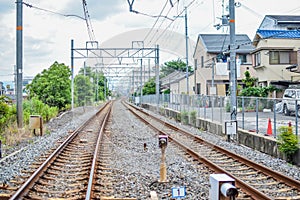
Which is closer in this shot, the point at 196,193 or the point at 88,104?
the point at 196,193

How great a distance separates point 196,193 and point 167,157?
3631 mm

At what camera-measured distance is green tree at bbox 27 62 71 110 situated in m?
29.7

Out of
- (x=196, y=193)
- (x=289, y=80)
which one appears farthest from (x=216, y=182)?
(x=289, y=80)

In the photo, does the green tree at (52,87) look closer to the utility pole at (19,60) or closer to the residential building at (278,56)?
the utility pole at (19,60)

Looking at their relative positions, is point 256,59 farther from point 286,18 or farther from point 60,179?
point 60,179

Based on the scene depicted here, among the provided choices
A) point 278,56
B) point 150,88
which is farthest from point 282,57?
point 150,88

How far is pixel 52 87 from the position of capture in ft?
98.3

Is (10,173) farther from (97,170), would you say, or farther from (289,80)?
(289,80)

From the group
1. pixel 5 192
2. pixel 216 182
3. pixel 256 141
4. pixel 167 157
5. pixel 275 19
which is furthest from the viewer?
pixel 275 19

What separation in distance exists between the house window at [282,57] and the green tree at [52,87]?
16789mm

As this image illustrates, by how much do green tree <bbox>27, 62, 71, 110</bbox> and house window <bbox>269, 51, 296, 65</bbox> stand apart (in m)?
16.8

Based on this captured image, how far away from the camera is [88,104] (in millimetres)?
51062

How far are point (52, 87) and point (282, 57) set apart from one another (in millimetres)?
18359

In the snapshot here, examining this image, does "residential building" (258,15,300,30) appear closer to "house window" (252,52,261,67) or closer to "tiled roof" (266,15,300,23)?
"tiled roof" (266,15,300,23)
